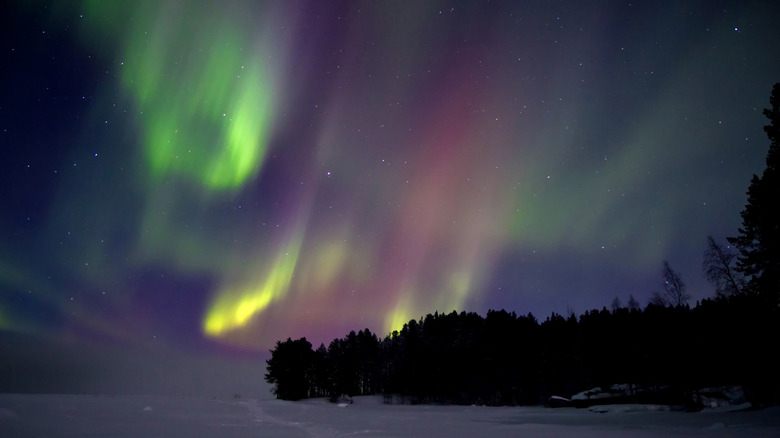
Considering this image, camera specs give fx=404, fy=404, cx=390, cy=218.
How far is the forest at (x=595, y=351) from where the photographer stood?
35.2 meters

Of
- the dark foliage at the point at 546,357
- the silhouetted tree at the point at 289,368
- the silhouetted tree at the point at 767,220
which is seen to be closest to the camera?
the silhouetted tree at the point at 767,220

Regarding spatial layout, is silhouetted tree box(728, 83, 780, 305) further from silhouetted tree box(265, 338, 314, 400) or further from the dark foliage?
silhouetted tree box(265, 338, 314, 400)

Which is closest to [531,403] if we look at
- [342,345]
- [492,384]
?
[492,384]

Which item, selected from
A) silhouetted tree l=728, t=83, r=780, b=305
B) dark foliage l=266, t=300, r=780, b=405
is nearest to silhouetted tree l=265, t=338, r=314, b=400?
dark foliage l=266, t=300, r=780, b=405

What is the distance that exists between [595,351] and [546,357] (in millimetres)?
11799

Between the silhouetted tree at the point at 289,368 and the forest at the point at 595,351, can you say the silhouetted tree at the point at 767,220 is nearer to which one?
the forest at the point at 595,351

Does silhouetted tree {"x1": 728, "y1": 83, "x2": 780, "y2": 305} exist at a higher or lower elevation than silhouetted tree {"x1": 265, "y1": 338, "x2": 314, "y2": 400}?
higher

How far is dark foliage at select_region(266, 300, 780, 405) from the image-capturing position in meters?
41.1

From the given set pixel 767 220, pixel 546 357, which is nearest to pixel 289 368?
pixel 546 357

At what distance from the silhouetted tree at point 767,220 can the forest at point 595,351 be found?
0.27ft

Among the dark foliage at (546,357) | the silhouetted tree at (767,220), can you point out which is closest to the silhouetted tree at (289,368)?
the dark foliage at (546,357)

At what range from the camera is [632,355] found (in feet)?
197

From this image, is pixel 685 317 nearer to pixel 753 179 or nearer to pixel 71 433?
pixel 753 179

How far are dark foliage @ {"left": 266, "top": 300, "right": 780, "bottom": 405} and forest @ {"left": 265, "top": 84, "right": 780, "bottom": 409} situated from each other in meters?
0.18
